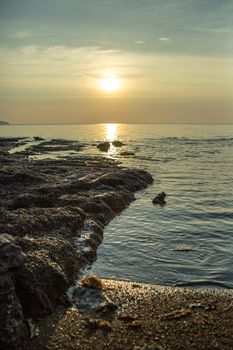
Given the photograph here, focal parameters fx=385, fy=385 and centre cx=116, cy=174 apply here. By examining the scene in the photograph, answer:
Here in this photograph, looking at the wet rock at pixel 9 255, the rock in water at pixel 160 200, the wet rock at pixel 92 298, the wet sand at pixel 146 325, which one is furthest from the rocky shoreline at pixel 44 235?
the rock in water at pixel 160 200

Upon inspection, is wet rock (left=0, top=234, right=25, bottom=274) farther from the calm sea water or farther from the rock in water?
the rock in water

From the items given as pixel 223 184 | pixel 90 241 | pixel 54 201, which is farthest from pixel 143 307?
pixel 223 184

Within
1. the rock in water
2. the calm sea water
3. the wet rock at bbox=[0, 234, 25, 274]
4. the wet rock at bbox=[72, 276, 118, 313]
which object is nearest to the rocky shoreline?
the wet rock at bbox=[0, 234, 25, 274]

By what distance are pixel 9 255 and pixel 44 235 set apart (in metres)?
5.39

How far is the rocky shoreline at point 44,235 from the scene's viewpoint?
31.6 ft

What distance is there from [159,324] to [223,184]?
95.4 ft

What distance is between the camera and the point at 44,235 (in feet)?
50.1

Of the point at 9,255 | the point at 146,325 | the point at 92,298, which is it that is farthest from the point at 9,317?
the point at 146,325

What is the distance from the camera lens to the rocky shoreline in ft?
31.6

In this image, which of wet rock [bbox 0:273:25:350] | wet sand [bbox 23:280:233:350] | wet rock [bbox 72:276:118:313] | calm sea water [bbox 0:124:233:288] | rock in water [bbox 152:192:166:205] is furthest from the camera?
rock in water [bbox 152:192:166:205]

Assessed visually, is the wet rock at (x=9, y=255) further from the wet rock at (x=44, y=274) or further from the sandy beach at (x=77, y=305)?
the wet rock at (x=44, y=274)

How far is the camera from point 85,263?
15.1 meters

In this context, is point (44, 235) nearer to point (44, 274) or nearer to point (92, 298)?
point (44, 274)

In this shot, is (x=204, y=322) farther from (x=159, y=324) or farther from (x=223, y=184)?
(x=223, y=184)
